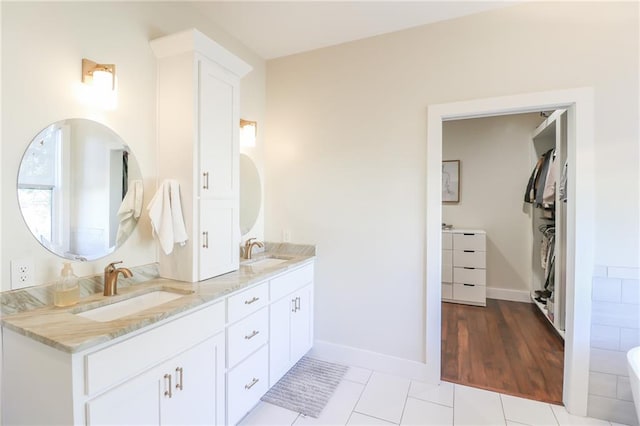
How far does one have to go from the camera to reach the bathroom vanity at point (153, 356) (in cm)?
110

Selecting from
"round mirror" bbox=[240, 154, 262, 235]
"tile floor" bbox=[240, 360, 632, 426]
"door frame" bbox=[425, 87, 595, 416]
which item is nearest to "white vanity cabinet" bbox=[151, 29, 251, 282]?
"round mirror" bbox=[240, 154, 262, 235]

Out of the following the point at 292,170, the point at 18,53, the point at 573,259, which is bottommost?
the point at 573,259

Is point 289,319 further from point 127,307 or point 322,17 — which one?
point 322,17

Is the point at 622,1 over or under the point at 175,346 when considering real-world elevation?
over

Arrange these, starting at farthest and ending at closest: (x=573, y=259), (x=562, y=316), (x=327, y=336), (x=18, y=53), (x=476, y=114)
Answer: (x=562, y=316) → (x=327, y=336) → (x=476, y=114) → (x=573, y=259) → (x=18, y=53)

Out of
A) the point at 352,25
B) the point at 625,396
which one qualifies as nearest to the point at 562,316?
the point at 625,396

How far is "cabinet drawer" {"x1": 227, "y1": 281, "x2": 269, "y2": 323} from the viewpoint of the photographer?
1764 millimetres

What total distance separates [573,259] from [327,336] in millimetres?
1916

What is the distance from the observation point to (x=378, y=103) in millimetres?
2500

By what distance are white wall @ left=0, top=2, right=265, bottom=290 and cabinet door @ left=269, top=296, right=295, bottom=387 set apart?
89 centimetres

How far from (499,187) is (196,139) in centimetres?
403

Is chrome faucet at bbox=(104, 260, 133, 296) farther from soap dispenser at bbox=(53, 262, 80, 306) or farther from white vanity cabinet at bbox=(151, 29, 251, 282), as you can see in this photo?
white vanity cabinet at bbox=(151, 29, 251, 282)

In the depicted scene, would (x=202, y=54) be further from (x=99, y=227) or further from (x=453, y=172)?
(x=453, y=172)

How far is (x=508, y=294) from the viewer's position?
13.9 ft
